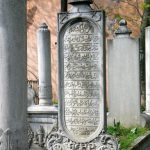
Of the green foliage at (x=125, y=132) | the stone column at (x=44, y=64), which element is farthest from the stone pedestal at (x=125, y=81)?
the stone column at (x=44, y=64)

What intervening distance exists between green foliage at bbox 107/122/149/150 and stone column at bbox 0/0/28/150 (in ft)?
16.0

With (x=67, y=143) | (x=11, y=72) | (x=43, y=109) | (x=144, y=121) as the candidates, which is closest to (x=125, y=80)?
(x=144, y=121)

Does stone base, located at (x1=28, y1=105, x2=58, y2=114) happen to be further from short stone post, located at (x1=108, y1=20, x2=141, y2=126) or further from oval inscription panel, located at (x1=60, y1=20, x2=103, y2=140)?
oval inscription panel, located at (x1=60, y1=20, x2=103, y2=140)

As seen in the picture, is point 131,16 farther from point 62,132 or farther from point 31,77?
point 62,132

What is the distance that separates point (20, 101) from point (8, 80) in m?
0.23

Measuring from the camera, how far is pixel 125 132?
10523 mm

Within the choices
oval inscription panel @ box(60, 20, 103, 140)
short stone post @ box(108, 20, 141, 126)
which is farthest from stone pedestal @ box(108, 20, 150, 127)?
oval inscription panel @ box(60, 20, 103, 140)

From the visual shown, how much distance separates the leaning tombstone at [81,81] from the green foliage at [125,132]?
4.26 ft

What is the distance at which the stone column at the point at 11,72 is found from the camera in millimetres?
4578

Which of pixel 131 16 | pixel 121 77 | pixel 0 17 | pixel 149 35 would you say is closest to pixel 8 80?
pixel 0 17

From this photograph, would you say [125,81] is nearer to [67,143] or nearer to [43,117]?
[43,117]

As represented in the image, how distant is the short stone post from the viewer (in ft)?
36.3

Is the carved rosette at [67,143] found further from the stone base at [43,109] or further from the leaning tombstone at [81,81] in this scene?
the stone base at [43,109]

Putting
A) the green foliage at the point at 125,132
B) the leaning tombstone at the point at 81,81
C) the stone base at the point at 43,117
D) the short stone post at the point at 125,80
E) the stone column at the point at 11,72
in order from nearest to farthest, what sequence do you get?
the stone column at the point at 11,72 < the leaning tombstone at the point at 81,81 < the green foliage at the point at 125,132 < the stone base at the point at 43,117 < the short stone post at the point at 125,80
